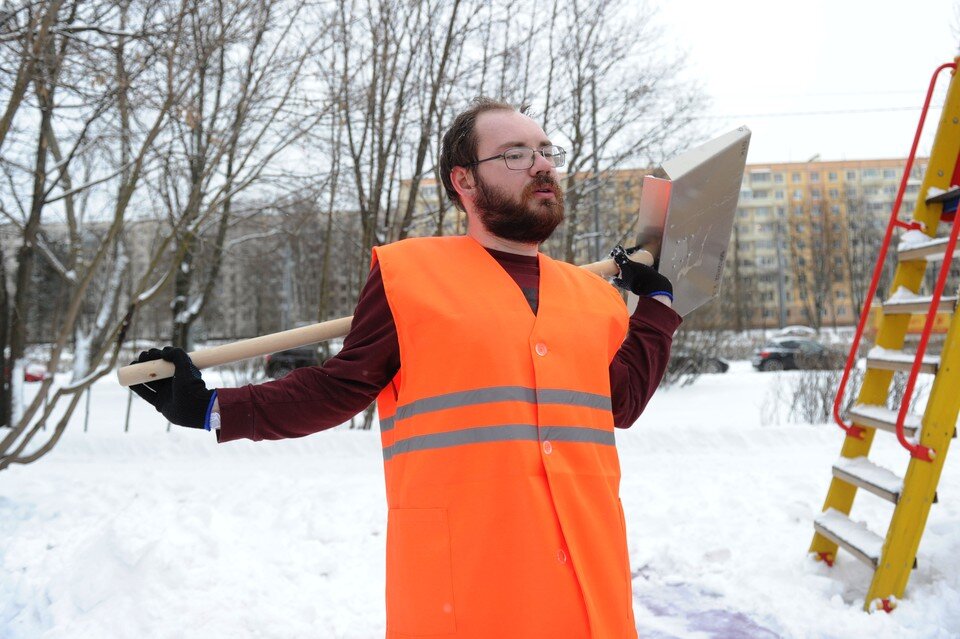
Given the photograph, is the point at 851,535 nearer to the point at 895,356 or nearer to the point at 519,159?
the point at 895,356

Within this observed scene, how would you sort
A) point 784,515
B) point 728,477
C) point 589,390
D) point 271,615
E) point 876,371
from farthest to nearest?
point 728,477 → point 784,515 → point 876,371 → point 271,615 → point 589,390

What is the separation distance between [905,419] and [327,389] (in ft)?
10.3

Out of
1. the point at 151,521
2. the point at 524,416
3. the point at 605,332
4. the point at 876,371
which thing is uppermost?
the point at 605,332

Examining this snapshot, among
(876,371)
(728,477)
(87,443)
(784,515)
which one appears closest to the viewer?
(876,371)

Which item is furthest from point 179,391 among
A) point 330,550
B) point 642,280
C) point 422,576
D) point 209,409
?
point 330,550

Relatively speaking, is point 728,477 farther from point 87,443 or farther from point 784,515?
point 87,443

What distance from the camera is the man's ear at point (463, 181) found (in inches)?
76.4

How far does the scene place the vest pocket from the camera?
5.14 ft

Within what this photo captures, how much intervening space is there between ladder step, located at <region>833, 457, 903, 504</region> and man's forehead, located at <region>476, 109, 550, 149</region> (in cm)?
283

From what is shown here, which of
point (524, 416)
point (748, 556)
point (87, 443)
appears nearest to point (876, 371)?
point (748, 556)

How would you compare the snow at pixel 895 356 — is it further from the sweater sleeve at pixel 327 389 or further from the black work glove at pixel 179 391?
the black work glove at pixel 179 391

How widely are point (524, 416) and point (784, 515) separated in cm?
421

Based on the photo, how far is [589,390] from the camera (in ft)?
5.82

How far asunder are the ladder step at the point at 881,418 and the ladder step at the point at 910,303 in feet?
1.77
